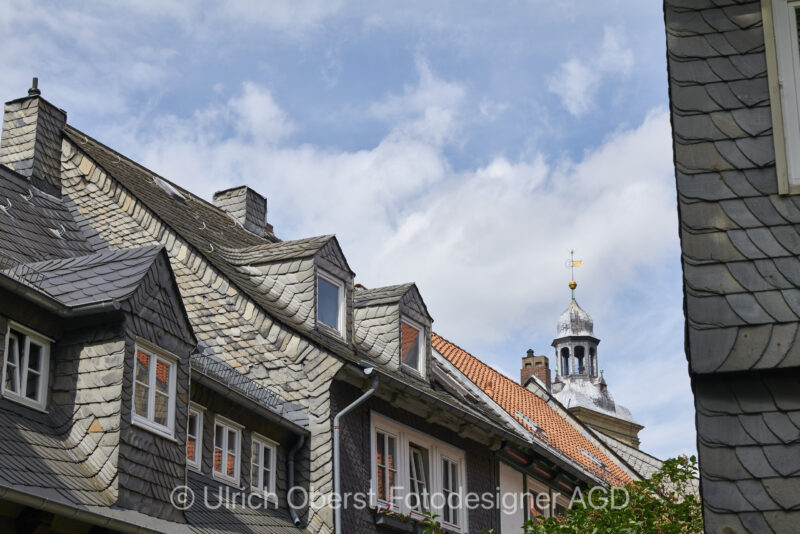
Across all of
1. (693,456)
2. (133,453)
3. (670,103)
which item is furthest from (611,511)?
(670,103)

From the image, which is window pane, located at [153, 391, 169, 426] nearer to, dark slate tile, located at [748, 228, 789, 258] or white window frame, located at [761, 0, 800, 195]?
dark slate tile, located at [748, 228, 789, 258]

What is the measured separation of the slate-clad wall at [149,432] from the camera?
43.8 feet

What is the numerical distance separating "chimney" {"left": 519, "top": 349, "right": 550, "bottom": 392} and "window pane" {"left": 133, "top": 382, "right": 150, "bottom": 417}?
44379 mm

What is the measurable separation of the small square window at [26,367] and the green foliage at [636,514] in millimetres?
5479

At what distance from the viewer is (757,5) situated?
27.4 feet

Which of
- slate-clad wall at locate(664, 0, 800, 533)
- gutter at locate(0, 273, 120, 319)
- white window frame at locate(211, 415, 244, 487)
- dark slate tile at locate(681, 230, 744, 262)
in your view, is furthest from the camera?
white window frame at locate(211, 415, 244, 487)

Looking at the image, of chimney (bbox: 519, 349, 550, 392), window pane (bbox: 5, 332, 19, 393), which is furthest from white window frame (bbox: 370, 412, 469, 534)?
chimney (bbox: 519, 349, 550, 392)

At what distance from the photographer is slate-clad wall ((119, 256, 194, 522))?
1336 cm

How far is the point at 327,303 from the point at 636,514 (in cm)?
828

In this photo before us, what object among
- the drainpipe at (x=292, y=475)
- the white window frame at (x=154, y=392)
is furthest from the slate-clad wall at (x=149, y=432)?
the drainpipe at (x=292, y=475)

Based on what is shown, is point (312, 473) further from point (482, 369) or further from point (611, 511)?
point (482, 369)

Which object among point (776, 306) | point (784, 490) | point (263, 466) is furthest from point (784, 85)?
point (263, 466)

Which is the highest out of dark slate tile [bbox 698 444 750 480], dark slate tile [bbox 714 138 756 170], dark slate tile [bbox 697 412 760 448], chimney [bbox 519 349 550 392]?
chimney [bbox 519 349 550 392]

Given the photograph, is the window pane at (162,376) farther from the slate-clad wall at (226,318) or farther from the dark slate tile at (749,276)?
the dark slate tile at (749,276)
